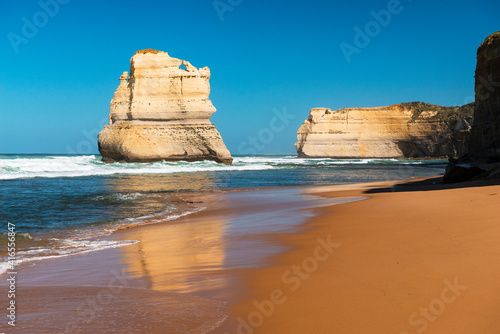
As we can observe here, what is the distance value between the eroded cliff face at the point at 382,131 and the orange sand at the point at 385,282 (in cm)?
7576

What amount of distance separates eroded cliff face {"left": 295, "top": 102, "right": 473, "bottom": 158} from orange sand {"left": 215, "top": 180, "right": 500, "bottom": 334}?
2983 inches

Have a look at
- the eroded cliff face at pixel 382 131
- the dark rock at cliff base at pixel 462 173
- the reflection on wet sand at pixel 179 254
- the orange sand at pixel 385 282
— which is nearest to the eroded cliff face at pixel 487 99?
the dark rock at cliff base at pixel 462 173

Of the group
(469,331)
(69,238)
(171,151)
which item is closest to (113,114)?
(171,151)

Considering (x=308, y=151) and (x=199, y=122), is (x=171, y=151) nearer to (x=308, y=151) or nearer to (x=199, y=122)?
(x=199, y=122)

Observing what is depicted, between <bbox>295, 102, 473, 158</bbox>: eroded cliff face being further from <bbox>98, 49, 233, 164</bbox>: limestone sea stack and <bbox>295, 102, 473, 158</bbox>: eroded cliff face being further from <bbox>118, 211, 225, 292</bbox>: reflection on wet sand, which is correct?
<bbox>118, 211, 225, 292</bbox>: reflection on wet sand

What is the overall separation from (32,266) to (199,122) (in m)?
37.3

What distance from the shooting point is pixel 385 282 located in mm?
3559

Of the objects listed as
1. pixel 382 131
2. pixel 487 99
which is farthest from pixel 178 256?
pixel 382 131

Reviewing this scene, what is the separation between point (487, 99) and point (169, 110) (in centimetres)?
2796

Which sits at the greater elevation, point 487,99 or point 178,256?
point 487,99

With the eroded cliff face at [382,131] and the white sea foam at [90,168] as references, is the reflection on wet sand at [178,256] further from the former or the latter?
the eroded cliff face at [382,131]

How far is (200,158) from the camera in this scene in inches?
1676

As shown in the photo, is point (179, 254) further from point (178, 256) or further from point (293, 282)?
point (293, 282)

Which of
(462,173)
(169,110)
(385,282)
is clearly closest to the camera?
(385,282)
